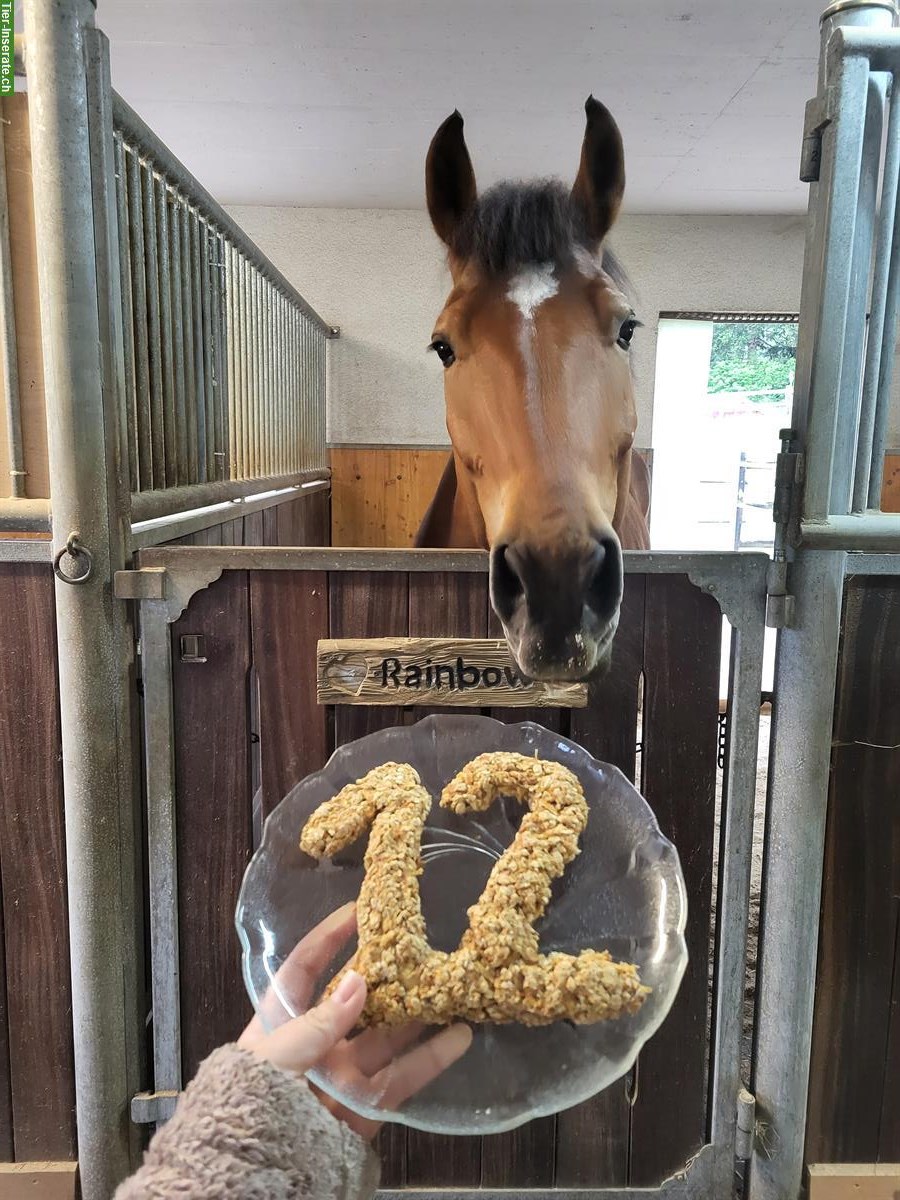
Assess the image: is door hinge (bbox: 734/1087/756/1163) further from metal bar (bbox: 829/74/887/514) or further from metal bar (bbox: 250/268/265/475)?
metal bar (bbox: 250/268/265/475)

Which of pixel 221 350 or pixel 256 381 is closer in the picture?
pixel 221 350

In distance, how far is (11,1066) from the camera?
1.30 meters

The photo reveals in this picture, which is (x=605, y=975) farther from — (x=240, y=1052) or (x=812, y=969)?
(x=812, y=969)

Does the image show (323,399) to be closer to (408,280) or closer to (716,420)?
(408,280)

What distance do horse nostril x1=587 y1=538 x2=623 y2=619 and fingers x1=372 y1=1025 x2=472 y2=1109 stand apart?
571mm

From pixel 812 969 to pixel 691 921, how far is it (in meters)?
0.21

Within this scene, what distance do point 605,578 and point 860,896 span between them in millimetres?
810

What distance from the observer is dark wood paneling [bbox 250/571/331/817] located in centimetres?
121

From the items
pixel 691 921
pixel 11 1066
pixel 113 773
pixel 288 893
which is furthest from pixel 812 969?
pixel 11 1066

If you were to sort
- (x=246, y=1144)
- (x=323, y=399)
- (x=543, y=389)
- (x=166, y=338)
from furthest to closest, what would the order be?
(x=323, y=399), (x=166, y=338), (x=543, y=389), (x=246, y=1144)

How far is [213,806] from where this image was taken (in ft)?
4.15

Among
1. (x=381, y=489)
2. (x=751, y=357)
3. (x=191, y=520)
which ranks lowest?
(x=191, y=520)

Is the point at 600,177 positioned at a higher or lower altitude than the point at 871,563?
higher

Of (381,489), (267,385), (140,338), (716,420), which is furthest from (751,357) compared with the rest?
(140,338)
